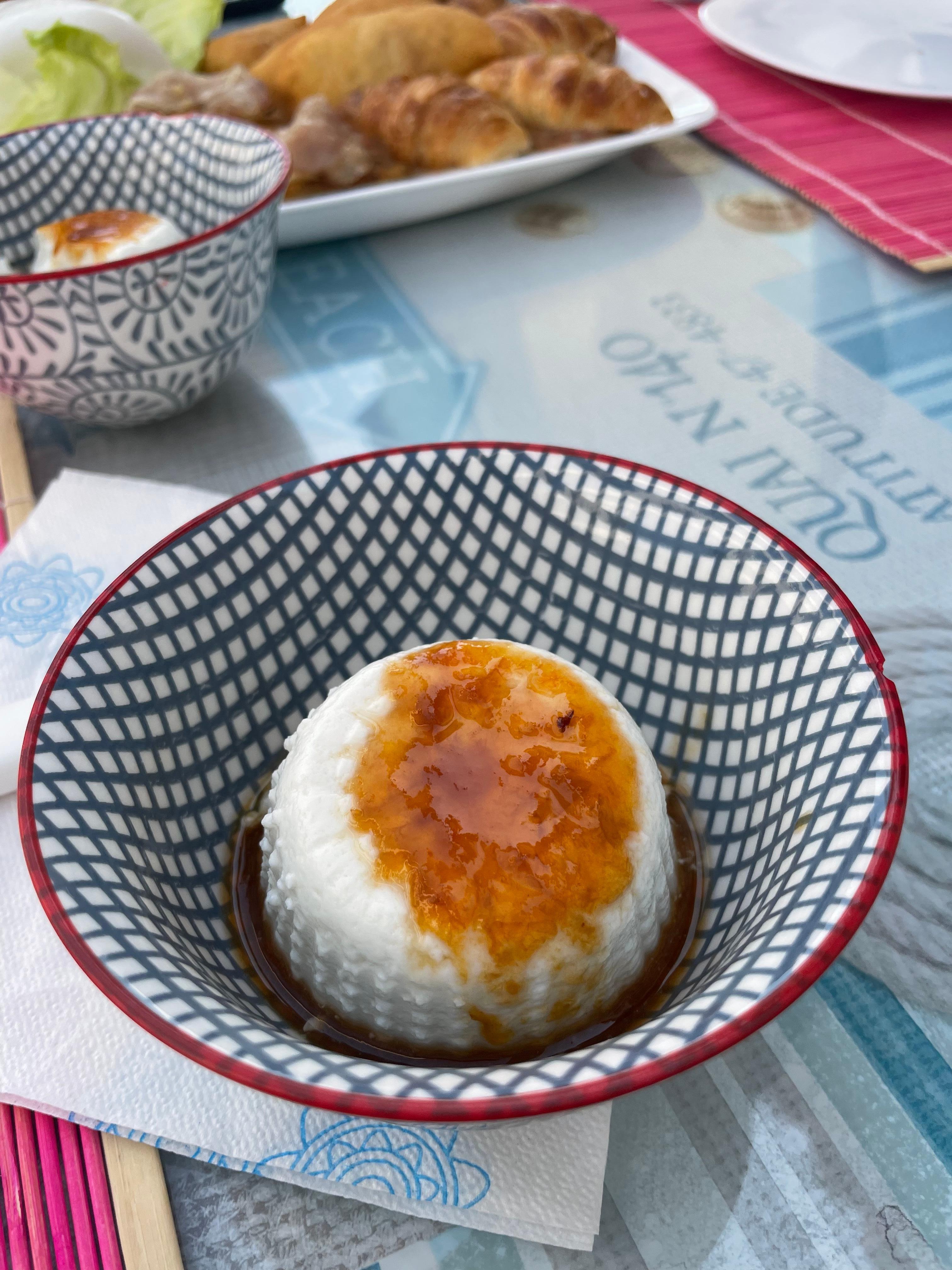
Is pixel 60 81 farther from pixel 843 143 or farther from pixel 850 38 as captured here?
pixel 850 38

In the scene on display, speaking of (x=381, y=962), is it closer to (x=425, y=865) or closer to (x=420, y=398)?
Answer: (x=425, y=865)

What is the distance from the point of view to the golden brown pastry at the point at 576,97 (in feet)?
4.90

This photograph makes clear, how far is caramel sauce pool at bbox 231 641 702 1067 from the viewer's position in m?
0.52

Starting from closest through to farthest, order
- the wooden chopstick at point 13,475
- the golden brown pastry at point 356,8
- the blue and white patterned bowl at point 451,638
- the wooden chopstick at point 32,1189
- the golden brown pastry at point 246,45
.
A: the blue and white patterned bowl at point 451,638 → the wooden chopstick at point 32,1189 → the wooden chopstick at point 13,475 → the golden brown pastry at point 356,8 → the golden brown pastry at point 246,45

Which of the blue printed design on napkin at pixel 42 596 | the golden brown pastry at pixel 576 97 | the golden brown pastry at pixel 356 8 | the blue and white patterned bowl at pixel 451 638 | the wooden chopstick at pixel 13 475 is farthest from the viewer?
the golden brown pastry at pixel 356 8

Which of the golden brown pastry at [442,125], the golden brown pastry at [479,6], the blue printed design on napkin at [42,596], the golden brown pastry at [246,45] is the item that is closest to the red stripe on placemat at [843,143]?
the golden brown pastry at [479,6]

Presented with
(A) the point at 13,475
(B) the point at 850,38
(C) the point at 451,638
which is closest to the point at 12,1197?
(C) the point at 451,638

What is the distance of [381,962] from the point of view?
53 cm

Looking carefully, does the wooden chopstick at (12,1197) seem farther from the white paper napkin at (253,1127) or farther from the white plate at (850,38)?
the white plate at (850,38)

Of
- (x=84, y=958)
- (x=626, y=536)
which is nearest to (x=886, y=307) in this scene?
(x=626, y=536)

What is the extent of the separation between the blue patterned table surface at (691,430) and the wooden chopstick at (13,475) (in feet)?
0.07

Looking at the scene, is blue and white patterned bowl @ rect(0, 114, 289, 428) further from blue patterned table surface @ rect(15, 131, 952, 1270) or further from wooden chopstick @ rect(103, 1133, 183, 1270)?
wooden chopstick @ rect(103, 1133, 183, 1270)

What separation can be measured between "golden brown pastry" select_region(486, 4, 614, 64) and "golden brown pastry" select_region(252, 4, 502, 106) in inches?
3.3

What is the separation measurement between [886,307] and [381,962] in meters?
1.12
